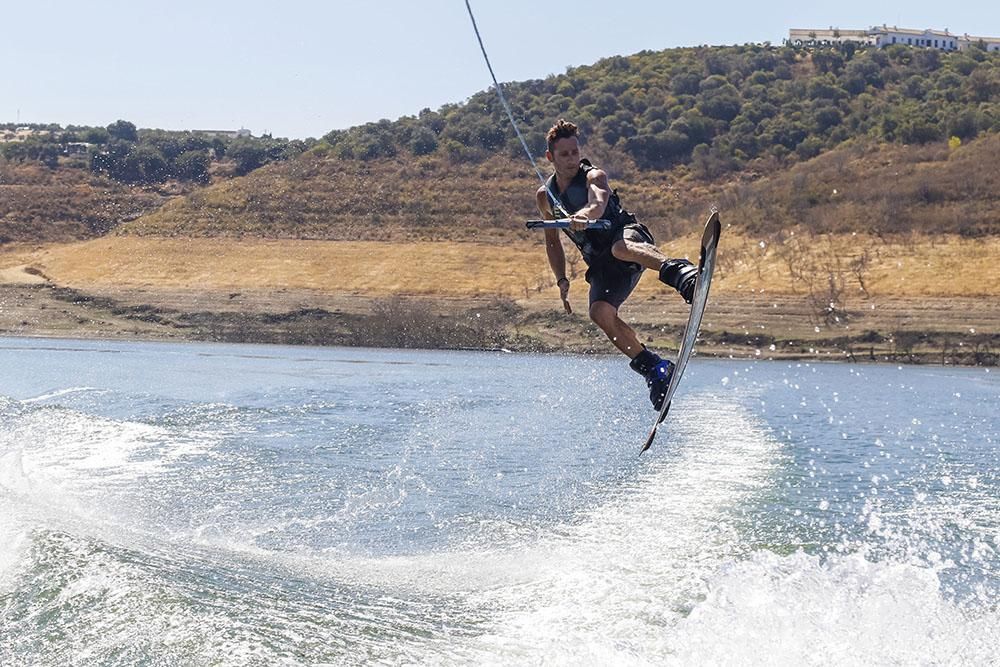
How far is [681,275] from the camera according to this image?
7.71 meters

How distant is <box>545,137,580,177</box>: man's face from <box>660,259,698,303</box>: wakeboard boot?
827 mm

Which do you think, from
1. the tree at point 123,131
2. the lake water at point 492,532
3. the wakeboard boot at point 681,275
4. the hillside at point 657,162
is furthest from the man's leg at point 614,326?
the tree at point 123,131

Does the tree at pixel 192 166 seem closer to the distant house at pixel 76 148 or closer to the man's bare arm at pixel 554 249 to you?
the distant house at pixel 76 148

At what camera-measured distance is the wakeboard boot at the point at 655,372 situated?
818cm

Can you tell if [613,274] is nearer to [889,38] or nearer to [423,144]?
[423,144]

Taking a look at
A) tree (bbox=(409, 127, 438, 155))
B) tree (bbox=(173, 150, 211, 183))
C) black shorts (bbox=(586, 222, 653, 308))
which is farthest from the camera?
tree (bbox=(173, 150, 211, 183))

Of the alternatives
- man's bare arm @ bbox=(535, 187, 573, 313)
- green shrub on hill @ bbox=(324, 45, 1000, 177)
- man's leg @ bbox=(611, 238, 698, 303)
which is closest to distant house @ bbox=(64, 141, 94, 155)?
green shrub on hill @ bbox=(324, 45, 1000, 177)

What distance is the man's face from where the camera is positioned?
810 centimetres

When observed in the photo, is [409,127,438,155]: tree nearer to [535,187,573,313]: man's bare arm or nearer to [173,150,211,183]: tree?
[173,150,211,183]: tree

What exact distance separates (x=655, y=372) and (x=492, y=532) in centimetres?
195

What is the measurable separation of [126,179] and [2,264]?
62.8 ft

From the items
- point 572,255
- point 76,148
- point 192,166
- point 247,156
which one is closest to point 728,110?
point 572,255

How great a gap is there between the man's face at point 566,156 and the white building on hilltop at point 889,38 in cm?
7866

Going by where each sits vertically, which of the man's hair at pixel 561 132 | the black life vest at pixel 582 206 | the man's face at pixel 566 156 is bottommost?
the black life vest at pixel 582 206
